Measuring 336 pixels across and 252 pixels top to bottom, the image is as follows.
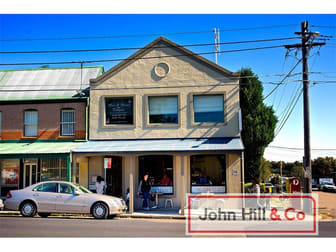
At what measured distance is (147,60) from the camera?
19766 millimetres

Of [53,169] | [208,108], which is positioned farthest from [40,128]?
[208,108]

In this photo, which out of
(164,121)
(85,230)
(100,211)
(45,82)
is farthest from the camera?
(45,82)

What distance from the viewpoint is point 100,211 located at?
582 inches

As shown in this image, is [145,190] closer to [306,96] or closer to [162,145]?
[162,145]

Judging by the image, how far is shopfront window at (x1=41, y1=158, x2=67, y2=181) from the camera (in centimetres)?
2027

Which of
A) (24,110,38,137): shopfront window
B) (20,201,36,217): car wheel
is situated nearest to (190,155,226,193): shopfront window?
(20,201,36,217): car wheel

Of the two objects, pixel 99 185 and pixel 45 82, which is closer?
pixel 99 185

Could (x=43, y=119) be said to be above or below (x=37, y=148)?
above

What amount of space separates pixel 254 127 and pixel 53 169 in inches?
620

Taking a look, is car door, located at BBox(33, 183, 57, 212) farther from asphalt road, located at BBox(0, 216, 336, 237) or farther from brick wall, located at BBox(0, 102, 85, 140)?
brick wall, located at BBox(0, 102, 85, 140)

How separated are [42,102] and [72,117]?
1892 millimetres

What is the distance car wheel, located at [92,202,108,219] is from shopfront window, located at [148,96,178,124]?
6223 millimetres

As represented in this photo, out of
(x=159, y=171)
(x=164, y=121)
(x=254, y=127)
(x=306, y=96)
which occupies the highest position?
(x=306, y=96)
